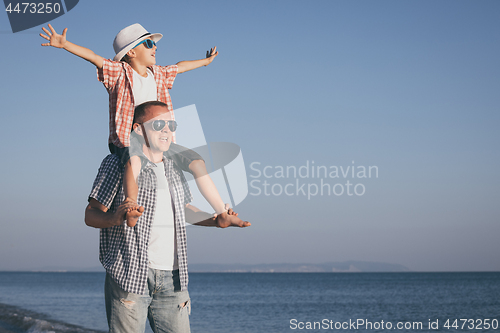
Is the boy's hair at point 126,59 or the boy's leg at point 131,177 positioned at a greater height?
the boy's hair at point 126,59

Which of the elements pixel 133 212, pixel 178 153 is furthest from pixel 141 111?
pixel 133 212

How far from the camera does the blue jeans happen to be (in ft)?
8.48

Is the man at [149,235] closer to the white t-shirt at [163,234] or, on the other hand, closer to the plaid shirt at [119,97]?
the white t-shirt at [163,234]

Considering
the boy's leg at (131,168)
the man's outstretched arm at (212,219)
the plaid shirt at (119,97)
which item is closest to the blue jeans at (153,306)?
the man's outstretched arm at (212,219)

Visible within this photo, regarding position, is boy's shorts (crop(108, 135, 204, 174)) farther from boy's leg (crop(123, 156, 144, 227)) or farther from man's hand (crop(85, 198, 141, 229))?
man's hand (crop(85, 198, 141, 229))

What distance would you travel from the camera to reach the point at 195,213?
9.77ft

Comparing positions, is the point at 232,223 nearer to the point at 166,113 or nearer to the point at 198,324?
the point at 166,113

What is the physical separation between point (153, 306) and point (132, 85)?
5.35 feet

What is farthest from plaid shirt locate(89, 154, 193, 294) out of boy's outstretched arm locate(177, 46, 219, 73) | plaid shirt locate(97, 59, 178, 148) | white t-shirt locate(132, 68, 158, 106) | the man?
boy's outstretched arm locate(177, 46, 219, 73)

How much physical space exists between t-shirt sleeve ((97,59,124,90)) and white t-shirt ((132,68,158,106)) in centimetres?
13

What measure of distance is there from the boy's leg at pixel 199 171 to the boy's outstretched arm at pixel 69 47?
893 mm

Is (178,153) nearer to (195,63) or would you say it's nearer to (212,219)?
(212,219)

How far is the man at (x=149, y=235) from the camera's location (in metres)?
2.58

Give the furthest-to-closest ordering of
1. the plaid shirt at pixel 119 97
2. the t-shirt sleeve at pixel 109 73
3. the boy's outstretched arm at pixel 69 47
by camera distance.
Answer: the t-shirt sleeve at pixel 109 73 → the plaid shirt at pixel 119 97 → the boy's outstretched arm at pixel 69 47
